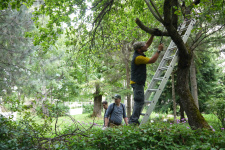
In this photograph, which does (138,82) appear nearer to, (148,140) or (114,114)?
(114,114)

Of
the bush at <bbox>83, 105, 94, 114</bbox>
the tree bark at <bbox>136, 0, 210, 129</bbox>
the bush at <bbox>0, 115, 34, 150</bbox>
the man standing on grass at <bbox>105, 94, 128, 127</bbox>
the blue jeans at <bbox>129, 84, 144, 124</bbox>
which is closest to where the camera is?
the bush at <bbox>0, 115, 34, 150</bbox>

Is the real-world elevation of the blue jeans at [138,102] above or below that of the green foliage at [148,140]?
above

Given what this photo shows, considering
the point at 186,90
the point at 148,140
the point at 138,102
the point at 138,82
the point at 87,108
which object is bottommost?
the point at 87,108

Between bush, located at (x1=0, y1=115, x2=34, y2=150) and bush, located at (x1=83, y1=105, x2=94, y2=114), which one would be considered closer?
bush, located at (x1=0, y1=115, x2=34, y2=150)

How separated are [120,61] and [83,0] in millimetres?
7387

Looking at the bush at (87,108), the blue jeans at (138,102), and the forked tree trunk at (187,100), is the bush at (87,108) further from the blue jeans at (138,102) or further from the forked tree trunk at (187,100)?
the forked tree trunk at (187,100)

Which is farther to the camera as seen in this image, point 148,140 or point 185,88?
point 185,88

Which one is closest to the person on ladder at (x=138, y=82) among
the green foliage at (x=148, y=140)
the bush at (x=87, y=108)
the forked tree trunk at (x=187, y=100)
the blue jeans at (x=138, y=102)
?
the blue jeans at (x=138, y=102)

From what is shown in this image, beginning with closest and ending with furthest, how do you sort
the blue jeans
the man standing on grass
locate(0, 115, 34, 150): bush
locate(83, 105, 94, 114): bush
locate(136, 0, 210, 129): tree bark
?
locate(0, 115, 34, 150): bush
locate(136, 0, 210, 129): tree bark
the blue jeans
the man standing on grass
locate(83, 105, 94, 114): bush

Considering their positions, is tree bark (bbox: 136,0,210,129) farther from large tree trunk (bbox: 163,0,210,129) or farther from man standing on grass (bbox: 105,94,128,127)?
man standing on grass (bbox: 105,94,128,127)

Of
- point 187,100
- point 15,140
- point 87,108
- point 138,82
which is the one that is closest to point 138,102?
point 138,82

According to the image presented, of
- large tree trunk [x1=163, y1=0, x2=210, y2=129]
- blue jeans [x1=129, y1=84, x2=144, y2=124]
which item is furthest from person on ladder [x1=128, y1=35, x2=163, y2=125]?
large tree trunk [x1=163, y1=0, x2=210, y2=129]

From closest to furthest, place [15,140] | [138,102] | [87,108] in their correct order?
1. [15,140]
2. [138,102]
3. [87,108]

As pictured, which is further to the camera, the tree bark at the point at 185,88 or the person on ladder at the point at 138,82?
the person on ladder at the point at 138,82
